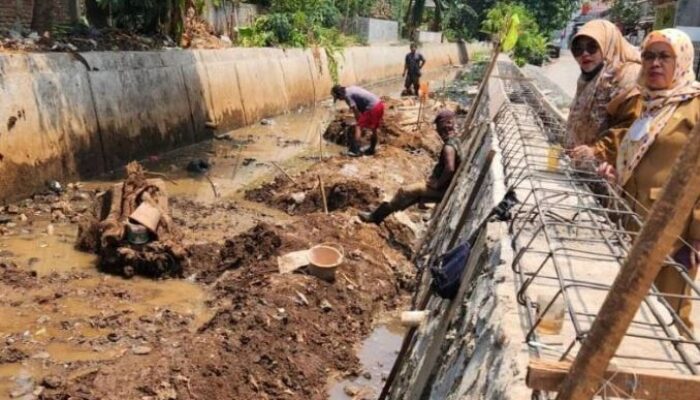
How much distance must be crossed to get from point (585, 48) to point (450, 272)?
1.76 meters

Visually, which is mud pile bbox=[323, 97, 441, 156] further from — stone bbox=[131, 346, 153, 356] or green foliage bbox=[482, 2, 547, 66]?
green foliage bbox=[482, 2, 547, 66]

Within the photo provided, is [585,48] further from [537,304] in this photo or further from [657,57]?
[537,304]

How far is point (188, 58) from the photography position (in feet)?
43.1

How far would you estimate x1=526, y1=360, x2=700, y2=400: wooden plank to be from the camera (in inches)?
64.2

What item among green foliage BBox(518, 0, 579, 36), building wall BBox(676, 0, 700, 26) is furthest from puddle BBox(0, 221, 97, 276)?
green foliage BBox(518, 0, 579, 36)

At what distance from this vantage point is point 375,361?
552cm

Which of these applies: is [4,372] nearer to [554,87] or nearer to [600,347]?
[600,347]

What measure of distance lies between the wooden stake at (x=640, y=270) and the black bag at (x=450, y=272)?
→ 93.1 inches

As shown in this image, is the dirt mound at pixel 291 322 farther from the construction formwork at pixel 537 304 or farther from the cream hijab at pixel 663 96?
the cream hijab at pixel 663 96

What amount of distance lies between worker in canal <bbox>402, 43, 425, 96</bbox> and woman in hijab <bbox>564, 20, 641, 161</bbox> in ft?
57.1

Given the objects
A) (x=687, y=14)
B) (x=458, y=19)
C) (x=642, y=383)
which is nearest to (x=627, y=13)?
(x=458, y=19)

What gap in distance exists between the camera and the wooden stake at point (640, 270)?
47.8 inches

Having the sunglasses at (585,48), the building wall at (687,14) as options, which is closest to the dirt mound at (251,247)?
the sunglasses at (585,48)

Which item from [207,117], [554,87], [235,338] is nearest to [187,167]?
[207,117]
